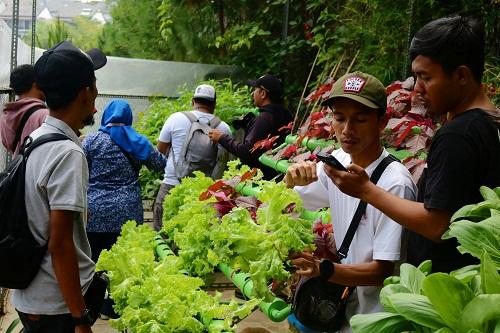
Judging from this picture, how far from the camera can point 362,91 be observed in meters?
2.42

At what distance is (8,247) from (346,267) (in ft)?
4.40

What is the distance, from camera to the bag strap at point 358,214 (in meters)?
2.40

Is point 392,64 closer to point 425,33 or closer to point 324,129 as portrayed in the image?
point 324,129

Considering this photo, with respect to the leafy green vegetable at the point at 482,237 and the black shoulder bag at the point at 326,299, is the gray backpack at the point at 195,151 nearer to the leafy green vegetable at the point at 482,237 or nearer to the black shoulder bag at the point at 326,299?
the black shoulder bag at the point at 326,299

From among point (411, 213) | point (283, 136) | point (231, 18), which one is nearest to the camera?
point (411, 213)

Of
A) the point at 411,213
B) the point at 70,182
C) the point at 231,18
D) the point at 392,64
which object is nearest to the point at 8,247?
the point at 70,182

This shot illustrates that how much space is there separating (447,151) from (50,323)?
5.80ft

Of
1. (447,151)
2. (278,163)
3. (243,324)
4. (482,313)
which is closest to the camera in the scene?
(482,313)

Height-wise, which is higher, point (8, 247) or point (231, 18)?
point (231, 18)

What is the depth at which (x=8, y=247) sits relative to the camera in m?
Answer: 2.59

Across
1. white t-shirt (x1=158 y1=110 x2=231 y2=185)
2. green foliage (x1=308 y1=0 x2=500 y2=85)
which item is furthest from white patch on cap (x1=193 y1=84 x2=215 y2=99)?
green foliage (x1=308 y1=0 x2=500 y2=85)

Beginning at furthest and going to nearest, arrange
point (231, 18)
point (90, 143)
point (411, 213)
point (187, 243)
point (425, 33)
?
point (231, 18), point (90, 143), point (187, 243), point (425, 33), point (411, 213)

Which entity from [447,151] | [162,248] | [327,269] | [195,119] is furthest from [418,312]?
[195,119]

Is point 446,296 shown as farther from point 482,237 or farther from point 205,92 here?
point 205,92
